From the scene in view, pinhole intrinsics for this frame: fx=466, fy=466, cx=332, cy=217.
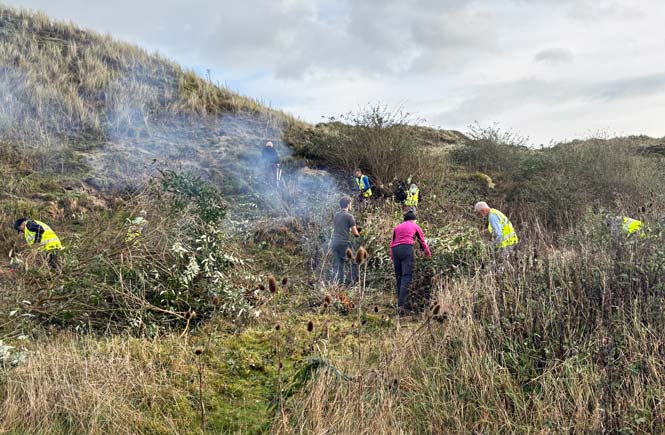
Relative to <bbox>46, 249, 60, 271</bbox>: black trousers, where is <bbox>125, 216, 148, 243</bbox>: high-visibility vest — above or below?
above

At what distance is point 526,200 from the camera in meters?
13.6

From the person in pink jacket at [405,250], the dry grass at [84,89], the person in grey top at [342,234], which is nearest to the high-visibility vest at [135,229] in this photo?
the person in grey top at [342,234]

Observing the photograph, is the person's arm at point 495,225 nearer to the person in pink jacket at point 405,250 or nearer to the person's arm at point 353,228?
the person in pink jacket at point 405,250

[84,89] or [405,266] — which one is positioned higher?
[84,89]

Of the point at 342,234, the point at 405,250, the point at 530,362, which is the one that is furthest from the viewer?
the point at 342,234

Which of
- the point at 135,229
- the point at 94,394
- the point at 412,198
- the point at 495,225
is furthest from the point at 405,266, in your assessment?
the point at 412,198

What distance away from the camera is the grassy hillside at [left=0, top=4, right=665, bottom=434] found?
3457 millimetres

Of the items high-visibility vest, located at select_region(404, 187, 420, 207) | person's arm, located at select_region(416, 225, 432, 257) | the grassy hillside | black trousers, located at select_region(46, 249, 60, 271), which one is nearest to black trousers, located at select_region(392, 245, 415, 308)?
person's arm, located at select_region(416, 225, 432, 257)

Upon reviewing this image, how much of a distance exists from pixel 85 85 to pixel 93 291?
11.7 m

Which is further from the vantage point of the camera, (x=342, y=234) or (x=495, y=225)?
(x=342, y=234)

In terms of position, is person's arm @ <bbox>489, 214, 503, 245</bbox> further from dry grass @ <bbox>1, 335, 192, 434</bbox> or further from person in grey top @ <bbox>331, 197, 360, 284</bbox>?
dry grass @ <bbox>1, 335, 192, 434</bbox>

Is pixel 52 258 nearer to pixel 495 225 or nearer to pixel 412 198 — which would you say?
pixel 495 225

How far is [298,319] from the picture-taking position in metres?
6.21

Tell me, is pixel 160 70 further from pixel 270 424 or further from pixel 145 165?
pixel 270 424
